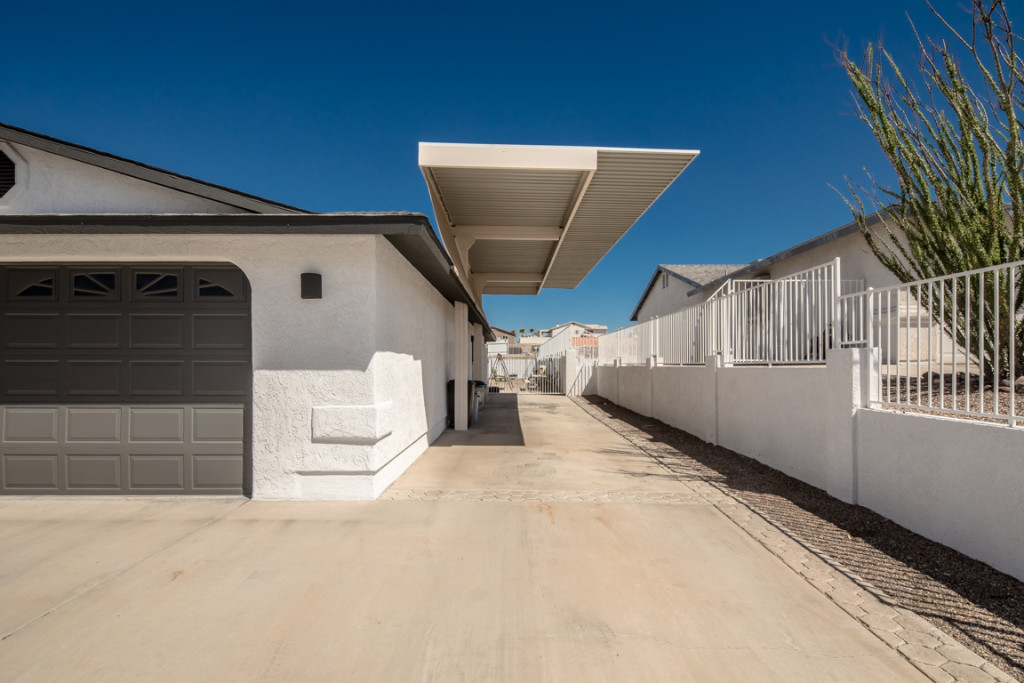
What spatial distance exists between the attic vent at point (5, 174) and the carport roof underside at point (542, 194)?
4464 millimetres

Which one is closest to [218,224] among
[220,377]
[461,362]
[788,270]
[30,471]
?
[220,377]

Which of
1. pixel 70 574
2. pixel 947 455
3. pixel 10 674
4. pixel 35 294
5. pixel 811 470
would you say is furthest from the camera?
pixel 811 470

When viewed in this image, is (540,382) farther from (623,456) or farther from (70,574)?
(70,574)

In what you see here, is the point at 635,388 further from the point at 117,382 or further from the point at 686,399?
the point at 117,382

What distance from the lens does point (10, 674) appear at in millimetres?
2477

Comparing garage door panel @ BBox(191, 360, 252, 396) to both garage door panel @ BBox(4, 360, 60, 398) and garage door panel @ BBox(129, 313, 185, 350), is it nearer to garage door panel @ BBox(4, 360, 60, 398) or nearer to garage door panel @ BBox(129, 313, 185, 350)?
garage door panel @ BBox(129, 313, 185, 350)

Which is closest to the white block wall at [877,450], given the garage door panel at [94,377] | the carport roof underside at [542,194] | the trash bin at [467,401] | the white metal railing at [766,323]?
the white metal railing at [766,323]

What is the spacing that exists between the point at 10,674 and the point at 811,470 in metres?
6.87

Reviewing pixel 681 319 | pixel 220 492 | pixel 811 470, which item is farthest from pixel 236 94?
pixel 811 470

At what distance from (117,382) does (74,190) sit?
6.92 feet

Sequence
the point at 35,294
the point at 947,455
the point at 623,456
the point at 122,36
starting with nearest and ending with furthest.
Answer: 1. the point at 947,455
2. the point at 35,294
3. the point at 623,456
4. the point at 122,36

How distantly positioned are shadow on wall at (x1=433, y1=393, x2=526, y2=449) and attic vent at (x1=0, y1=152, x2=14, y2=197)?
640 cm

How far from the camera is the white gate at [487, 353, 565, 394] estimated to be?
22016 mm

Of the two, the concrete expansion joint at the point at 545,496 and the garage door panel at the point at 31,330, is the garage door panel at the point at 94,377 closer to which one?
the garage door panel at the point at 31,330
